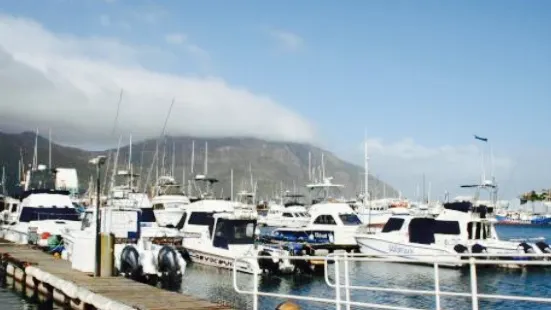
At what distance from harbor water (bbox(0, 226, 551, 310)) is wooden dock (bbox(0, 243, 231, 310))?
924 mm

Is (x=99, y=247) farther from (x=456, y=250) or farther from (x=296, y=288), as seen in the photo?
(x=456, y=250)

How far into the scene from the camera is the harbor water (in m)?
22.8

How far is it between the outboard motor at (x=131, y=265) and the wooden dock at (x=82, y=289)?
1.92 metres

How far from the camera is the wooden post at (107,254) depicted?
737 inches

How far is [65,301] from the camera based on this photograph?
1936 centimetres

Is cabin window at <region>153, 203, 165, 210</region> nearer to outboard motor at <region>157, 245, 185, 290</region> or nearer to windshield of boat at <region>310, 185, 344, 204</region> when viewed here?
windshield of boat at <region>310, 185, 344, 204</region>

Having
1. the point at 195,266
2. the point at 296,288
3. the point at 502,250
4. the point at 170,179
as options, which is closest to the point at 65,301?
the point at 296,288

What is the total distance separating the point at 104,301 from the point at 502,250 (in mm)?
24167

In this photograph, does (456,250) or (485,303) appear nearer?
(485,303)

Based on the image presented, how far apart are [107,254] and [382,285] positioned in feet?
44.4

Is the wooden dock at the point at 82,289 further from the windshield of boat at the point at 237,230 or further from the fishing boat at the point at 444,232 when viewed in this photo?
the fishing boat at the point at 444,232

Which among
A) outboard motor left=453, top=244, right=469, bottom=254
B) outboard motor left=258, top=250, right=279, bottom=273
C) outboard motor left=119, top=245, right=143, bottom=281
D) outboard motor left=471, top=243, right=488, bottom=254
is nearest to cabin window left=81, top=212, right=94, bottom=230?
outboard motor left=119, top=245, right=143, bottom=281

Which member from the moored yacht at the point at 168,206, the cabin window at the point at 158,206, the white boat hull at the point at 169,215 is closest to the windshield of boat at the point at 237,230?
the moored yacht at the point at 168,206

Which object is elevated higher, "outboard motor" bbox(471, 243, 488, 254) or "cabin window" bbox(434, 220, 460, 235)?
"cabin window" bbox(434, 220, 460, 235)
